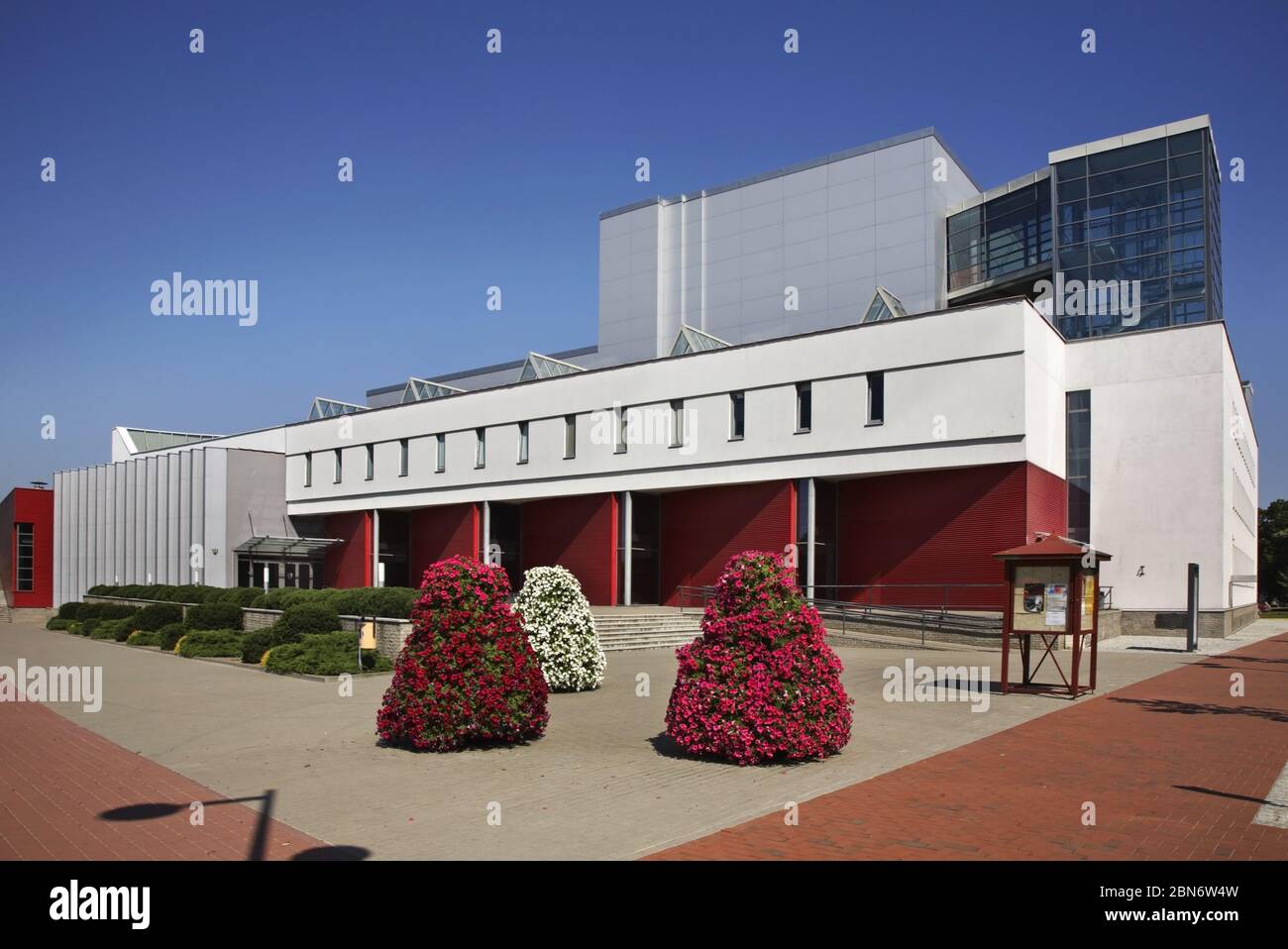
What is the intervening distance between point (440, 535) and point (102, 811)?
110 feet

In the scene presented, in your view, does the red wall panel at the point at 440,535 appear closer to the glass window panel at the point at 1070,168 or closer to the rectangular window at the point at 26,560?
the rectangular window at the point at 26,560

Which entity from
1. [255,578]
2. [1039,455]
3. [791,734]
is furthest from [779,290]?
[791,734]

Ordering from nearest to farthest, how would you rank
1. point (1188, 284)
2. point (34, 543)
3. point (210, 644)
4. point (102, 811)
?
point (102, 811) → point (210, 644) → point (1188, 284) → point (34, 543)

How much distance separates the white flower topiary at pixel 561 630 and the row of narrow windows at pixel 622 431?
50.1 ft

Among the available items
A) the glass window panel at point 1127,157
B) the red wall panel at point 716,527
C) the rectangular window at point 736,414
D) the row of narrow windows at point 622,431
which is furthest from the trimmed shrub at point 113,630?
the glass window panel at point 1127,157

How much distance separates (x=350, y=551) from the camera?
4441 cm

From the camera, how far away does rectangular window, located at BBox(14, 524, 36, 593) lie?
51.4 meters

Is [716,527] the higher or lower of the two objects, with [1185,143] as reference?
lower

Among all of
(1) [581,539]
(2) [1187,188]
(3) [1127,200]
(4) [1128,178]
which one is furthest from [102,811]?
(2) [1187,188]

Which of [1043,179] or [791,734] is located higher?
[1043,179]

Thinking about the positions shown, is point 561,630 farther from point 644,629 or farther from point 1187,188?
point 1187,188

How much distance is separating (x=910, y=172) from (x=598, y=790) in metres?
38.6
